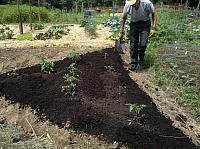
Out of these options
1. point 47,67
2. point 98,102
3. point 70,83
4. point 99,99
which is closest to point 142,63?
point 47,67

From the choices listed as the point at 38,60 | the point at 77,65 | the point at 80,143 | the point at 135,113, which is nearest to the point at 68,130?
the point at 80,143

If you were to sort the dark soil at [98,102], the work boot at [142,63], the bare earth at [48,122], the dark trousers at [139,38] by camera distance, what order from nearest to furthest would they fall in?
the dark soil at [98,102] → the bare earth at [48,122] → the dark trousers at [139,38] → the work boot at [142,63]

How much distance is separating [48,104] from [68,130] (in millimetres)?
875

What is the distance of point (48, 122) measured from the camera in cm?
511

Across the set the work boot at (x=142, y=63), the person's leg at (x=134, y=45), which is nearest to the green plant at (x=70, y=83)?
the person's leg at (x=134, y=45)

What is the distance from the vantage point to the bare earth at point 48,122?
4.66 metres

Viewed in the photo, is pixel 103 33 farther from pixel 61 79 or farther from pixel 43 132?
pixel 43 132

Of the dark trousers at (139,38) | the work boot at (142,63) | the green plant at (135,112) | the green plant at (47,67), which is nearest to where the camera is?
the green plant at (135,112)

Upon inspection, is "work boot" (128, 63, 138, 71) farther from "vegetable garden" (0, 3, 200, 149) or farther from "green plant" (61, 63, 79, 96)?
"green plant" (61, 63, 79, 96)

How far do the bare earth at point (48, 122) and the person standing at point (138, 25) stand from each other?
33 centimetres

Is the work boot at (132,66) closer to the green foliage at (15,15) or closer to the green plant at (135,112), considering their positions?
the green plant at (135,112)

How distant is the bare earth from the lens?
4660 millimetres

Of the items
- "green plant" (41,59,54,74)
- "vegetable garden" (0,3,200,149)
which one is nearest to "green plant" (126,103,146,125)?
"vegetable garden" (0,3,200,149)

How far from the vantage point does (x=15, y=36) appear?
11.7m
